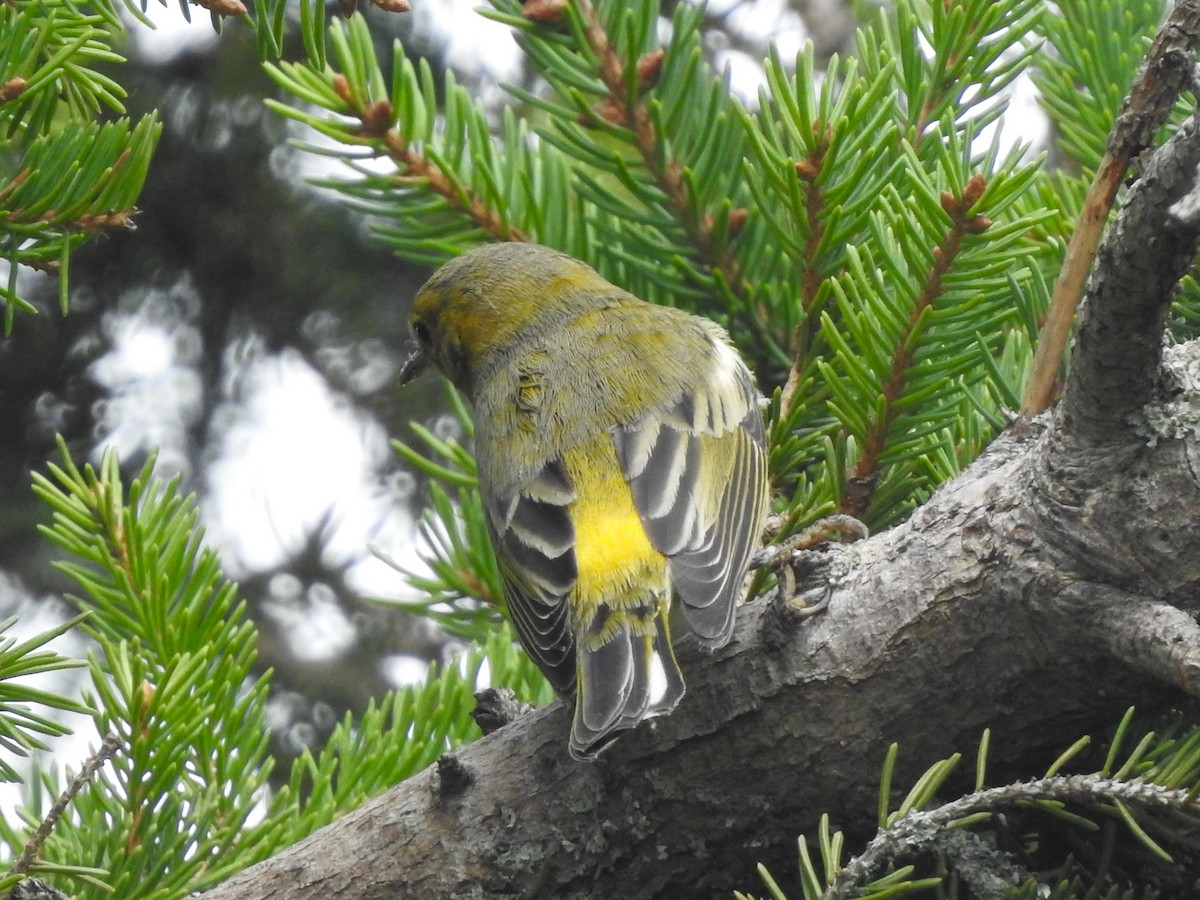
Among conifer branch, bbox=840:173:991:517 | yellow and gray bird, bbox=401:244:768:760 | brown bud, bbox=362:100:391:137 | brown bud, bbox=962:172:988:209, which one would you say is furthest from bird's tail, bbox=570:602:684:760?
brown bud, bbox=362:100:391:137

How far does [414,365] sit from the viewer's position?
4512 millimetres

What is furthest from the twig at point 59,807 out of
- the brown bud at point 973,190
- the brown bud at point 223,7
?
the brown bud at point 973,190

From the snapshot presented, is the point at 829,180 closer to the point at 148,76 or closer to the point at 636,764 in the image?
the point at 636,764

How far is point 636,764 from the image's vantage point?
94.4 inches

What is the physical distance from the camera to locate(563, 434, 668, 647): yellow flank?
2.82 m

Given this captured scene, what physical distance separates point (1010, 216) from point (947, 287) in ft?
2.55

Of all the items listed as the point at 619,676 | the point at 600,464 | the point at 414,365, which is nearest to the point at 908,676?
the point at 619,676

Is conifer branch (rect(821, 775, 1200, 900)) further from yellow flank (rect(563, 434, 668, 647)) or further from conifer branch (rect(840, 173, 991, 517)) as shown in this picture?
conifer branch (rect(840, 173, 991, 517))

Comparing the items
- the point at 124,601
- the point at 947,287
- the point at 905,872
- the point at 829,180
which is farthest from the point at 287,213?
the point at 905,872

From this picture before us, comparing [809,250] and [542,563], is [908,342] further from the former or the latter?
[542,563]

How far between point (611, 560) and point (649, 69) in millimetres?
1104

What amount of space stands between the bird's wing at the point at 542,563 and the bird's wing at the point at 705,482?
18 cm

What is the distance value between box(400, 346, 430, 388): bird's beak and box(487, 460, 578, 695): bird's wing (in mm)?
1218

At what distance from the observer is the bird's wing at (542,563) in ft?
Result: 9.29
